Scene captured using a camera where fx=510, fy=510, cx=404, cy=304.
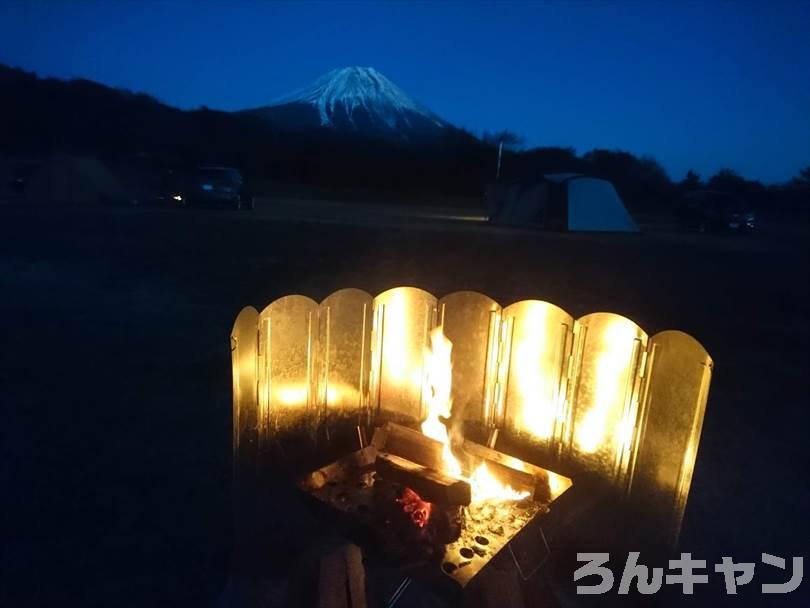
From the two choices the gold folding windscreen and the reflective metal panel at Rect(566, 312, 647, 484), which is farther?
the reflective metal panel at Rect(566, 312, 647, 484)

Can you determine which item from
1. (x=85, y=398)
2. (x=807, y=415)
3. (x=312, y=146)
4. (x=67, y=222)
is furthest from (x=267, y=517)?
(x=312, y=146)

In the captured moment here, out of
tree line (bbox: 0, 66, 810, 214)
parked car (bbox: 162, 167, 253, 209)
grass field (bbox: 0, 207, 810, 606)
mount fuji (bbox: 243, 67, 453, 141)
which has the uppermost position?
mount fuji (bbox: 243, 67, 453, 141)

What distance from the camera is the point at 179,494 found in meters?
3.70

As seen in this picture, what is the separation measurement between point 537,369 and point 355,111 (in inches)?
3746

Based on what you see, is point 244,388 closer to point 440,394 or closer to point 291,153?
point 440,394

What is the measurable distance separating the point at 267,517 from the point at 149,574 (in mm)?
741

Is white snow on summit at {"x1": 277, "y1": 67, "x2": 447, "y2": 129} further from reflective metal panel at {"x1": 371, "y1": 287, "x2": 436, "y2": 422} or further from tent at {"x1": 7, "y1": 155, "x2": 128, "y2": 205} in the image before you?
reflective metal panel at {"x1": 371, "y1": 287, "x2": 436, "y2": 422}

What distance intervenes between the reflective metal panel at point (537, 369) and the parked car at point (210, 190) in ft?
51.1

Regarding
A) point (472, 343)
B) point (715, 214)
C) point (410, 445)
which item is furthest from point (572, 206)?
point (410, 445)

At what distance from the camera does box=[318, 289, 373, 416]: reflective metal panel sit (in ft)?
12.3

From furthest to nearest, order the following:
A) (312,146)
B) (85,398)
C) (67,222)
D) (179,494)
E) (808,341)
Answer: (312,146), (67,222), (808,341), (85,398), (179,494)

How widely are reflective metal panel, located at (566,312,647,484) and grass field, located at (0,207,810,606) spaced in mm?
865

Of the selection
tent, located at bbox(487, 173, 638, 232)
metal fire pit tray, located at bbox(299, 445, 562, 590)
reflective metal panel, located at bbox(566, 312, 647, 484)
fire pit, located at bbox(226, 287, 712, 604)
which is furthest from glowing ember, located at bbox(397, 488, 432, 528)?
tent, located at bbox(487, 173, 638, 232)

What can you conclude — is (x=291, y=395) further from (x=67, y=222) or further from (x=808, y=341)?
(x=67, y=222)
